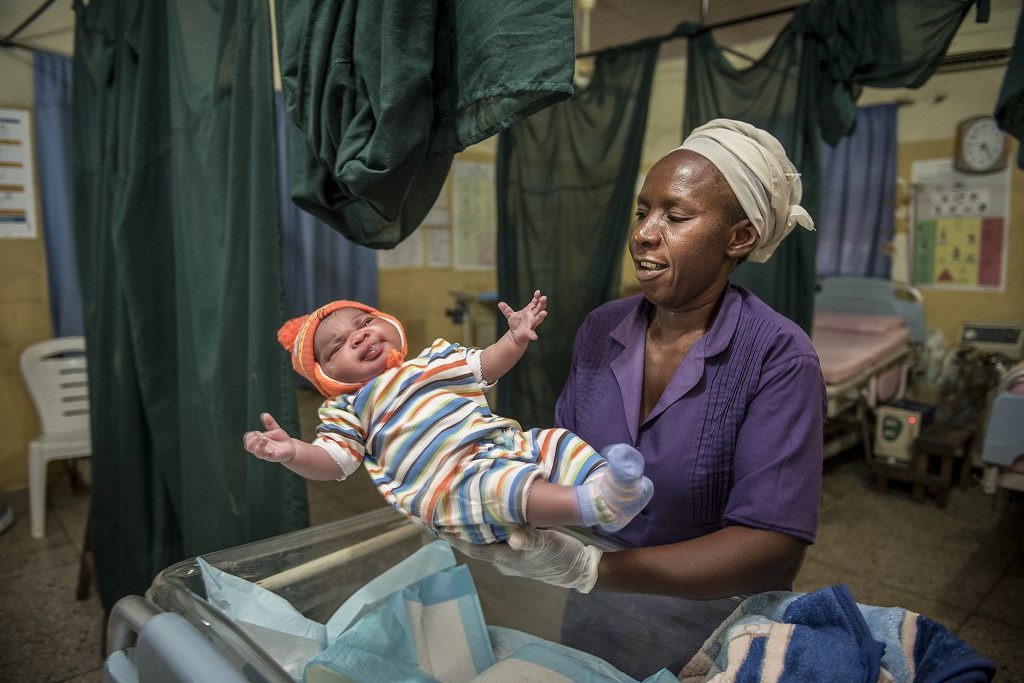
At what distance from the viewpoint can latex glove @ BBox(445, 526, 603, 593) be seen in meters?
0.81

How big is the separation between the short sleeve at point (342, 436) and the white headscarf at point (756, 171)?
0.65m

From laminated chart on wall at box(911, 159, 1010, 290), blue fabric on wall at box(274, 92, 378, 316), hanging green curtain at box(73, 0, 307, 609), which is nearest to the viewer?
hanging green curtain at box(73, 0, 307, 609)

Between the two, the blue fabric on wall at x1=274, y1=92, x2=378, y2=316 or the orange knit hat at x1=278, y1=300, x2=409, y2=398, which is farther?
the blue fabric on wall at x1=274, y1=92, x2=378, y2=316

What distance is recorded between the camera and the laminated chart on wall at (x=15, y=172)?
237 centimetres

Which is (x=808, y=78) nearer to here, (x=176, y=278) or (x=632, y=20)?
(x=632, y=20)

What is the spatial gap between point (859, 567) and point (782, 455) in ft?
8.21

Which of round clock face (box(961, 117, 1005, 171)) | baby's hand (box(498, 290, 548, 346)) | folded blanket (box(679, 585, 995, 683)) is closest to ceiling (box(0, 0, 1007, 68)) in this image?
round clock face (box(961, 117, 1005, 171))

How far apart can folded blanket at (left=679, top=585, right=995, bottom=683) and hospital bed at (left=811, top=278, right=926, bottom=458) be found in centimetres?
300

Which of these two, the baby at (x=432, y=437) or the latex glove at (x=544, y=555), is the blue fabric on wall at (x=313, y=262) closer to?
the baby at (x=432, y=437)

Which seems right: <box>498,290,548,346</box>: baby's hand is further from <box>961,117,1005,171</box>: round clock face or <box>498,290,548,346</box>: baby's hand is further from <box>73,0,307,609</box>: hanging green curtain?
<box>961,117,1005,171</box>: round clock face

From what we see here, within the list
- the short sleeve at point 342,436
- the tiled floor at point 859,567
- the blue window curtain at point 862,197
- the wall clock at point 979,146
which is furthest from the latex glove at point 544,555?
the wall clock at point 979,146

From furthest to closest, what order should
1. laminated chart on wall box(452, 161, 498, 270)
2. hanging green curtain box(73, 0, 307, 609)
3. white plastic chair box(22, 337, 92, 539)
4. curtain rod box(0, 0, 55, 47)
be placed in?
laminated chart on wall box(452, 161, 498, 270), white plastic chair box(22, 337, 92, 539), curtain rod box(0, 0, 55, 47), hanging green curtain box(73, 0, 307, 609)

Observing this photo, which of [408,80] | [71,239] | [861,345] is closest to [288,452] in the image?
[408,80]

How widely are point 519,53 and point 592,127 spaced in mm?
2197
